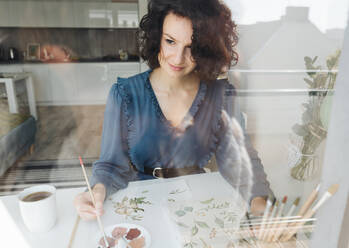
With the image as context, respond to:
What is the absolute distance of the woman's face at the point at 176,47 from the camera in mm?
491

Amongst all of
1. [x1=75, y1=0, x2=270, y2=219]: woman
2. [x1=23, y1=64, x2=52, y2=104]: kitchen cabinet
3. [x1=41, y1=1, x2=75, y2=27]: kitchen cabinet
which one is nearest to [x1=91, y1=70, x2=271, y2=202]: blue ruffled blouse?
[x1=75, y1=0, x2=270, y2=219]: woman

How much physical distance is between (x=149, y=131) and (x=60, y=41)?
9.29 feet

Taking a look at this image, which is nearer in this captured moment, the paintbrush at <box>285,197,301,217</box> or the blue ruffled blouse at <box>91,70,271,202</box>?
the paintbrush at <box>285,197,301,217</box>

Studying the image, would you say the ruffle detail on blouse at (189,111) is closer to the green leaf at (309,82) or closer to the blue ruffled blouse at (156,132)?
the blue ruffled blouse at (156,132)

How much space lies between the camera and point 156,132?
0.58 metres

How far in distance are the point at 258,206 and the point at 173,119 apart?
0.25m

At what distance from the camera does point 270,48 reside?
18.0 inches

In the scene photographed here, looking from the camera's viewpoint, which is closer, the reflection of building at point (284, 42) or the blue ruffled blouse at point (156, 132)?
the reflection of building at point (284, 42)

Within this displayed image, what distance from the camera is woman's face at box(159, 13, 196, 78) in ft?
1.61

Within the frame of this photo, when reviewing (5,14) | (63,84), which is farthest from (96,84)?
(5,14)

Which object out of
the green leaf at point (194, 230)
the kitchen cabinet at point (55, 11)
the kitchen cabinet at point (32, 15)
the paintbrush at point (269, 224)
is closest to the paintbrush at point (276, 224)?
the paintbrush at point (269, 224)

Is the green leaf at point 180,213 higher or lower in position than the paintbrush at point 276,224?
lower

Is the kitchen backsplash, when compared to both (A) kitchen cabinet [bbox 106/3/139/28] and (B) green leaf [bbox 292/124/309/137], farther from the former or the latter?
(B) green leaf [bbox 292/124/309/137]

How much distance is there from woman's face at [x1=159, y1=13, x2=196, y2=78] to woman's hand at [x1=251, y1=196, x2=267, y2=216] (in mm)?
294
